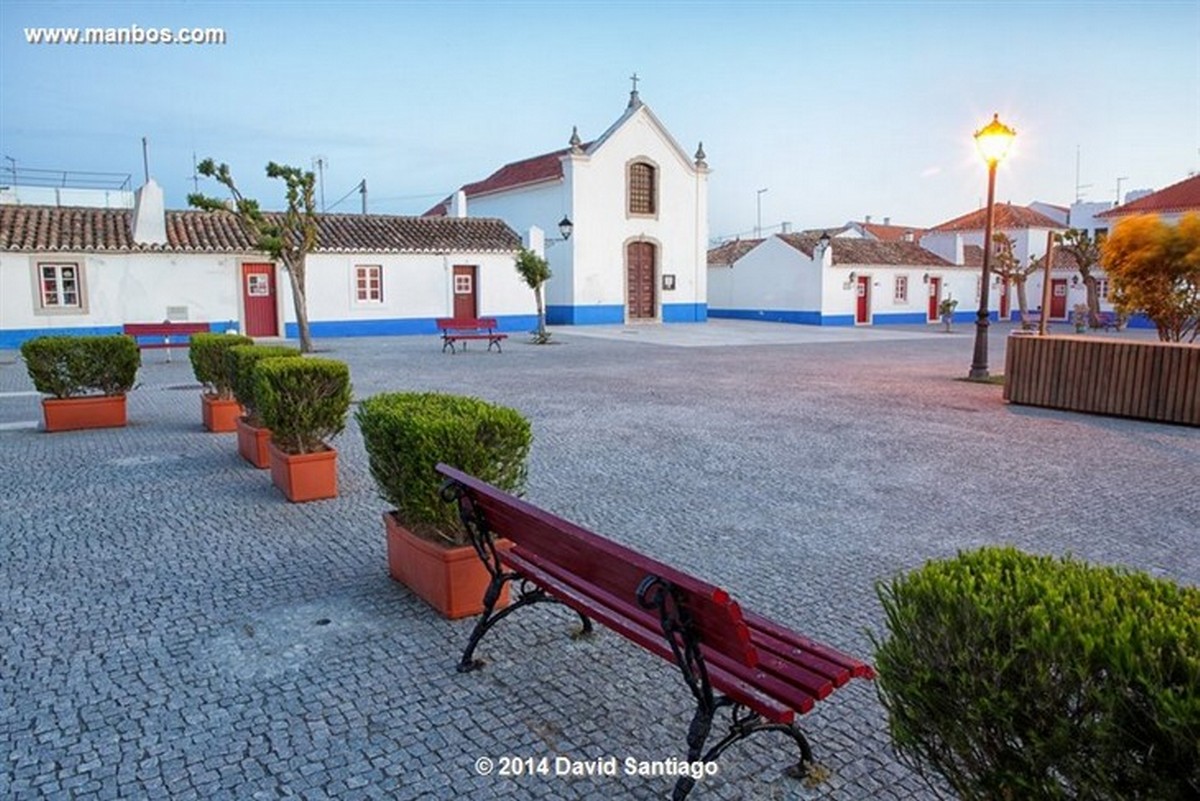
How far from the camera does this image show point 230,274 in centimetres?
2472

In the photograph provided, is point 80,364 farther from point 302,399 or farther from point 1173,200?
point 1173,200

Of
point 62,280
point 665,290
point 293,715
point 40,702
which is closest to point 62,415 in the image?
point 40,702

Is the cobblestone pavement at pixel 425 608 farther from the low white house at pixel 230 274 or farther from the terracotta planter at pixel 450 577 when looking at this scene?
the low white house at pixel 230 274

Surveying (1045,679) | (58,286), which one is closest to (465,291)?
(58,286)

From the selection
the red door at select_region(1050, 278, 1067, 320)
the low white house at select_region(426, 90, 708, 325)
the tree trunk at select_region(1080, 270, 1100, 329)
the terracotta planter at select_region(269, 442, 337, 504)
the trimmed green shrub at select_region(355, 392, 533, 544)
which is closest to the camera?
the trimmed green shrub at select_region(355, 392, 533, 544)

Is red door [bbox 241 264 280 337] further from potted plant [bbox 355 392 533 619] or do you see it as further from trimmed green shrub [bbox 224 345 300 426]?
potted plant [bbox 355 392 533 619]

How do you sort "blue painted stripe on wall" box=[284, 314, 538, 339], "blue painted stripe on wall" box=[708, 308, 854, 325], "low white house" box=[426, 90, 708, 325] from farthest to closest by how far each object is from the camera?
"blue painted stripe on wall" box=[708, 308, 854, 325], "low white house" box=[426, 90, 708, 325], "blue painted stripe on wall" box=[284, 314, 538, 339]

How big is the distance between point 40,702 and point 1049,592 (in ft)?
12.4

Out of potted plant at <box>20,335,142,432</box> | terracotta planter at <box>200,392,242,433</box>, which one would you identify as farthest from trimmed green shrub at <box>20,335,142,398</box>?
terracotta planter at <box>200,392,242,433</box>

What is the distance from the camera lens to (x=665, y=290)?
34.2 metres

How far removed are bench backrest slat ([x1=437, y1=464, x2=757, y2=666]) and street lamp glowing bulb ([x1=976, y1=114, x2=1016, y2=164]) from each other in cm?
1261

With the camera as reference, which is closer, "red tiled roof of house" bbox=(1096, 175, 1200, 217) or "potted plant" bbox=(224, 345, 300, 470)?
"potted plant" bbox=(224, 345, 300, 470)

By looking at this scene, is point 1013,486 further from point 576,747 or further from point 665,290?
point 665,290

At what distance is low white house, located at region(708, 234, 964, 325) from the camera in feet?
116
